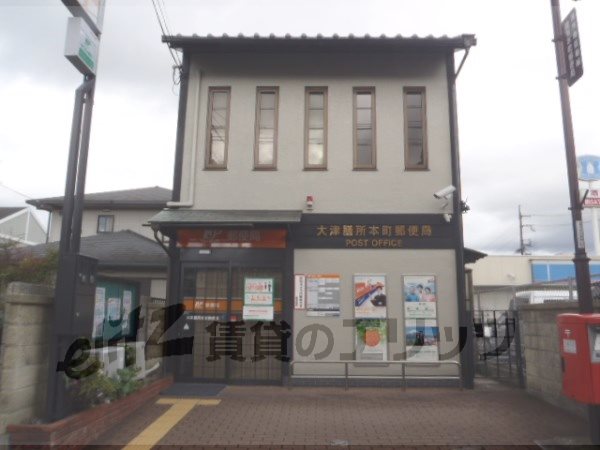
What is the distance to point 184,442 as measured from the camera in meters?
6.34

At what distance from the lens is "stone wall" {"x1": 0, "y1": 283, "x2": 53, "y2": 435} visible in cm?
540

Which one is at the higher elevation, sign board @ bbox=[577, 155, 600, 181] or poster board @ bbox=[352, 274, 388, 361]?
sign board @ bbox=[577, 155, 600, 181]

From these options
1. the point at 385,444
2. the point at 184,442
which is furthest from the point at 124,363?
the point at 385,444

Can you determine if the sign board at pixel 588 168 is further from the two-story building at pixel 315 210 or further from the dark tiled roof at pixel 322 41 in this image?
the dark tiled roof at pixel 322 41

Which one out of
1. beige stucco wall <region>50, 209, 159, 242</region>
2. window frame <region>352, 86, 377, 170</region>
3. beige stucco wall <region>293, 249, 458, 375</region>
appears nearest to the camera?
beige stucco wall <region>293, 249, 458, 375</region>

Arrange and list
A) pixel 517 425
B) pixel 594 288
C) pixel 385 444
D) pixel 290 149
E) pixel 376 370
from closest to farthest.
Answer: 1. pixel 385 444
2. pixel 517 425
3. pixel 594 288
4. pixel 376 370
5. pixel 290 149

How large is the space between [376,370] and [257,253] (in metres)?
3.44

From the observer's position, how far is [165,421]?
7.30 metres

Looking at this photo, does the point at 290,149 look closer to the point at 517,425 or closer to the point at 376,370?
the point at 376,370

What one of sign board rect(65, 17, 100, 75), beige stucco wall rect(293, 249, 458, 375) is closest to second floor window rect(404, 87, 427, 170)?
beige stucco wall rect(293, 249, 458, 375)

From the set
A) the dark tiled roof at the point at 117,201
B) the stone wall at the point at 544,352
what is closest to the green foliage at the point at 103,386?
the stone wall at the point at 544,352

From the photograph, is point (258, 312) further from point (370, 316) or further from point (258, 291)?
point (370, 316)

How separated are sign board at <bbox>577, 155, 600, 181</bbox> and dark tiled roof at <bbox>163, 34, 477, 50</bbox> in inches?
188

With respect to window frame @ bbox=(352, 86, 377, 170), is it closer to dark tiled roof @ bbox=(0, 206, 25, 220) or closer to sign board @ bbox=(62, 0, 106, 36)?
sign board @ bbox=(62, 0, 106, 36)
